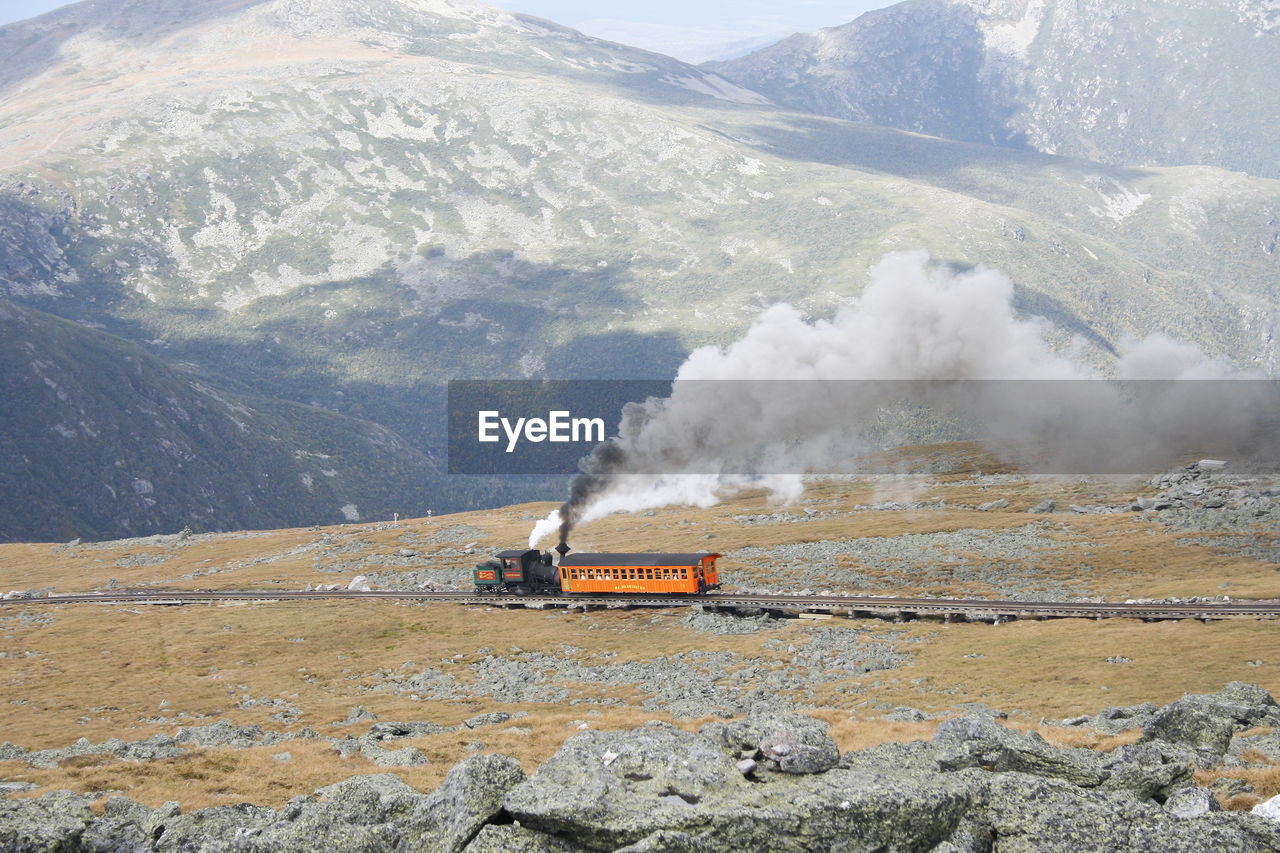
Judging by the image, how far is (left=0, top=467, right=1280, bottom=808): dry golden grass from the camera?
45.0m

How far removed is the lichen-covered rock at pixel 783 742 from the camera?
28.8 meters

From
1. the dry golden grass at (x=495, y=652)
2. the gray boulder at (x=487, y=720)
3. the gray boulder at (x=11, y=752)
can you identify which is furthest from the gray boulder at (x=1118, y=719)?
the gray boulder at (x=11, y=752)

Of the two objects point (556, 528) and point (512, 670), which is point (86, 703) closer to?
point (512, 670)

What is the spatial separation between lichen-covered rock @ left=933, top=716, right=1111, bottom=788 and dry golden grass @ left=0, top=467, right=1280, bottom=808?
3.97 meters

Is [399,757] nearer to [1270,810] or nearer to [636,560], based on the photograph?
[1270,810]

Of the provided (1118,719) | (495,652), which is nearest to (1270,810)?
(1118,719)

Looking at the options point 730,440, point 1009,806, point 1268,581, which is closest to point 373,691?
point 1009,806

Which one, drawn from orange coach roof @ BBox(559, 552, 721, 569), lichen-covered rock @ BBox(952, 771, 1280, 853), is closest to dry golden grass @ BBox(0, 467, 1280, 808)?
orange coach roof @ BBox(559, 552, 721, 569)

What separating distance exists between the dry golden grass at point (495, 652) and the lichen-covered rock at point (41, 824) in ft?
23.6

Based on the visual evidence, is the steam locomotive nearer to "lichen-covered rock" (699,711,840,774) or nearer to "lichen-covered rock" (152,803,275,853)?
"lichen-covered rock" (699,711,840,774)

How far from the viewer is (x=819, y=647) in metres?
74.3

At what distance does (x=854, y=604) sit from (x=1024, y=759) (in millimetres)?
55831

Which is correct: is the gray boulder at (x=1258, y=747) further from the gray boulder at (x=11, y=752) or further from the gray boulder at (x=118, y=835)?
the gray boulder at (x=11, y=752)

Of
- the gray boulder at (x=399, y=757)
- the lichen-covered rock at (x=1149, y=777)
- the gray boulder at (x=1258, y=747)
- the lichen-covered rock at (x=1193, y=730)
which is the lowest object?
the gray boulder at (x=399, y=757)
